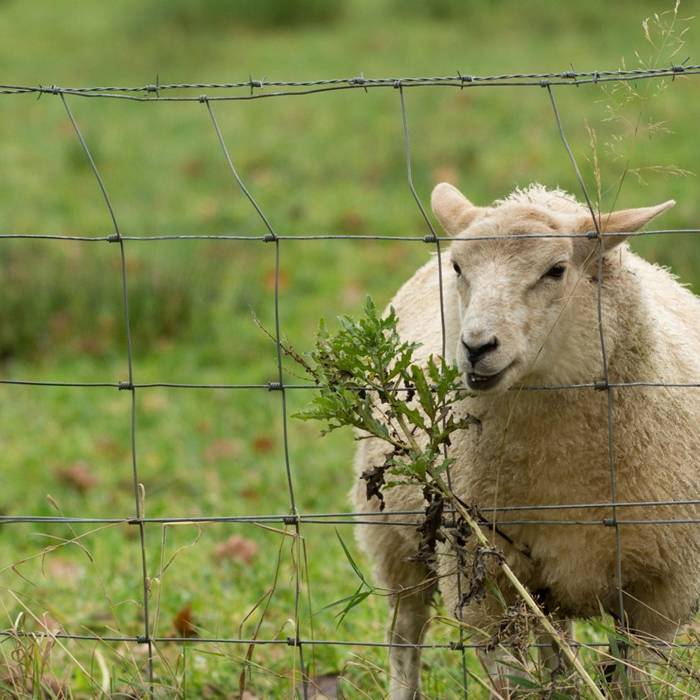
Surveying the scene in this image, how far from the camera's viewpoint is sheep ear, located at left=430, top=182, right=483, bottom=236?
3.31m

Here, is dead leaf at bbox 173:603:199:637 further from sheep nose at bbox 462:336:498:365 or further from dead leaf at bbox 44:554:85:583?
sheep nose at bbox 462:336:498:365

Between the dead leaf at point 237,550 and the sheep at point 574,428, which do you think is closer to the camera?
the sheep at point 574,428

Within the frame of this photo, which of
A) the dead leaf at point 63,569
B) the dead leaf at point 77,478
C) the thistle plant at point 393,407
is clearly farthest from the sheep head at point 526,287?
the dead leaf at point 77,478

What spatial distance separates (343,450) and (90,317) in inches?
92.0

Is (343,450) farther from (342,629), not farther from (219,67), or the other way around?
(219,67)

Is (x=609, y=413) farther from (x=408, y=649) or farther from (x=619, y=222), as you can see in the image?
(x=408, y=649)

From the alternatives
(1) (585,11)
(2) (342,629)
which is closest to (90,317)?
(2) (342,629)

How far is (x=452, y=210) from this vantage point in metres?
3.38

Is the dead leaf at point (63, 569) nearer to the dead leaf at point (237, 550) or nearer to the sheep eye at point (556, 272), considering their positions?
the dead leaf at point (237, 550)

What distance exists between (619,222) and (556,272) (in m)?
0.20

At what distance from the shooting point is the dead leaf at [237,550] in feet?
16.7

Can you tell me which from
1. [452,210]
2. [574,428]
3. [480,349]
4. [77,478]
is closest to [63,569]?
[77,478]

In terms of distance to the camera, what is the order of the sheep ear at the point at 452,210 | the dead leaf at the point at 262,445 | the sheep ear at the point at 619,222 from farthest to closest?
the dead leaf at the point at 262,445
the sheep ear at the point at 452,210
the sheep ear at the point at 619,222

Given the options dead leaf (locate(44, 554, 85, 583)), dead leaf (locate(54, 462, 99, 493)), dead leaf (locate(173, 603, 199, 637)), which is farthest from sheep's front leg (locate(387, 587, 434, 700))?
dead leaf (locate(54, 462, 99, 493))
